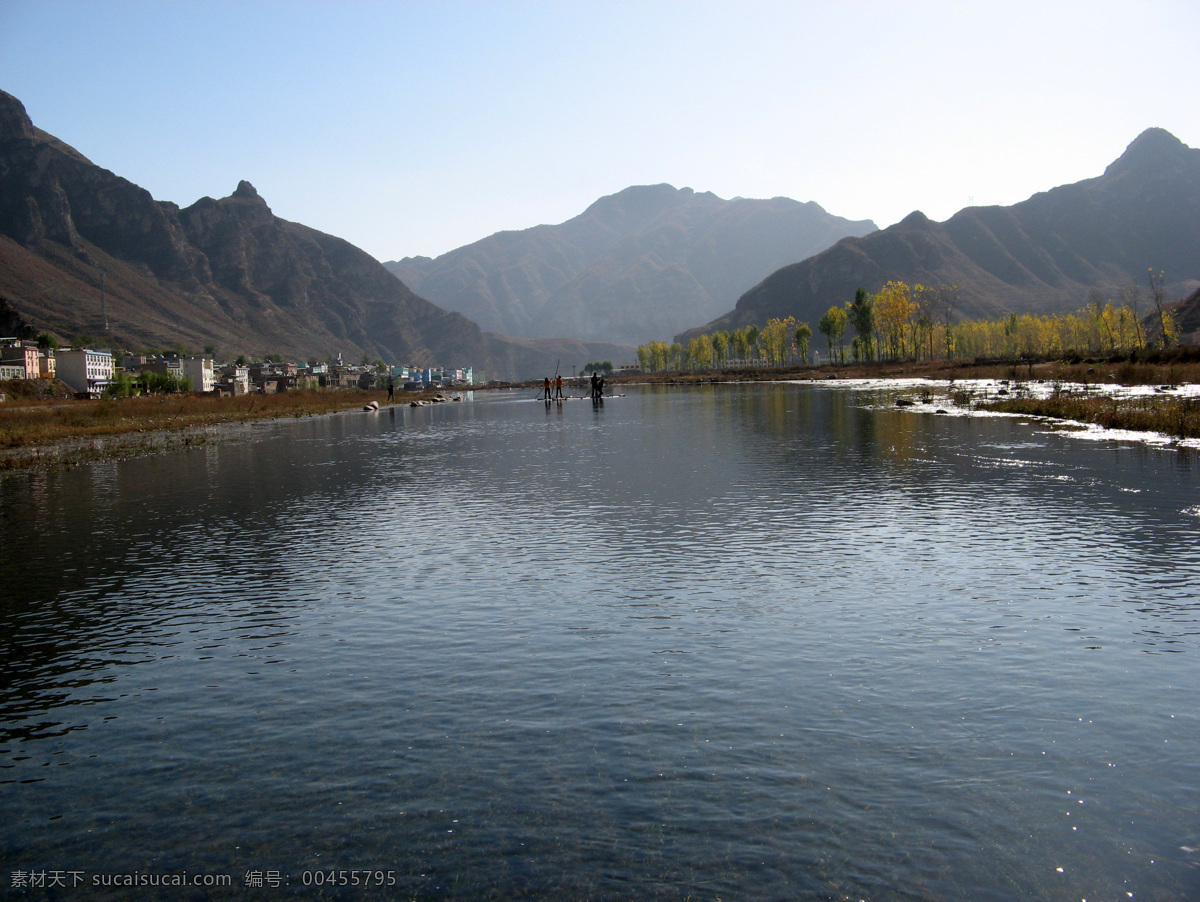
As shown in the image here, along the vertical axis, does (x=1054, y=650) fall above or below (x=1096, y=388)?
below

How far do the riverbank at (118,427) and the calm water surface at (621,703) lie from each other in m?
30.6

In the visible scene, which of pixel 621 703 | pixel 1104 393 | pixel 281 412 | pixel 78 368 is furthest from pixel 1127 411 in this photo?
pixel 78 368

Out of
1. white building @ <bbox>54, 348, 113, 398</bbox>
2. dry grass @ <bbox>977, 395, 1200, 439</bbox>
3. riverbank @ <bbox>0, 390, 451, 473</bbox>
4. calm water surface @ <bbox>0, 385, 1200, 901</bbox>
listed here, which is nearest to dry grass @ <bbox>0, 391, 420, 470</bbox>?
riverbank @ <bbox>0, 390, 451, 473</bbox>

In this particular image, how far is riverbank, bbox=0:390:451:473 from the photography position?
170 ft

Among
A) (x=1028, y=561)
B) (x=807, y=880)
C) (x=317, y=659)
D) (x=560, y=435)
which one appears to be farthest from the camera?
(x=560, y=435)

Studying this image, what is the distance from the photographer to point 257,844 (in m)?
8.48

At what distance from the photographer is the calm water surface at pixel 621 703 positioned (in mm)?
8117

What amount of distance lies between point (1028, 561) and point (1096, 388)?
6444cm

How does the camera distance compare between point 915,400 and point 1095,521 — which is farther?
point 915,400

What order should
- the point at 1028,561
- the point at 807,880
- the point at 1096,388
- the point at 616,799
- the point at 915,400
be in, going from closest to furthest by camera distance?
the point at 807,880
the point at 616,799
the point at 1028,561
the point at 1096,388
the point at 915,400

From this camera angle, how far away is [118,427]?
229 ft

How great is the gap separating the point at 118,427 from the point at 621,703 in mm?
71590

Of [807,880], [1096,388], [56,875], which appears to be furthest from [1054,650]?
[1096,388]

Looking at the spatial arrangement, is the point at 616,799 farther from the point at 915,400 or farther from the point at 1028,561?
Result: the point at 915,400
